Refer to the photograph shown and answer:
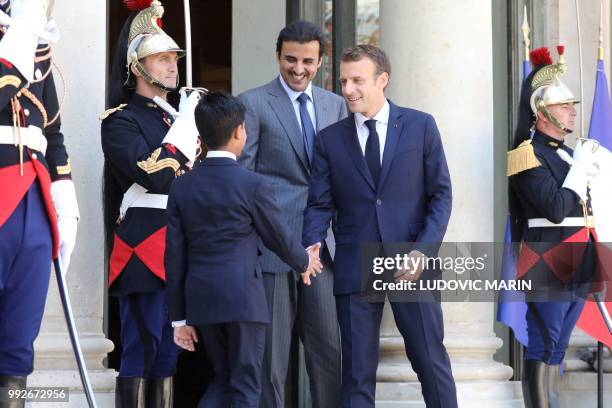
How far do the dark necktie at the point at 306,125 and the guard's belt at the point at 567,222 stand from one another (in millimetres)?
1565

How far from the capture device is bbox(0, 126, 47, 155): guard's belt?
4852mm

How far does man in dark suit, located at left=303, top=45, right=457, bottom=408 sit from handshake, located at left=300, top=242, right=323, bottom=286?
74 millimetres

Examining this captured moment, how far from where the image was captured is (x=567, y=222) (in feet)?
23.1


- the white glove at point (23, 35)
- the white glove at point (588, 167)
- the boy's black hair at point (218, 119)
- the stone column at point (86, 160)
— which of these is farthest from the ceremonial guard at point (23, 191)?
the white glove at point (588, 167)

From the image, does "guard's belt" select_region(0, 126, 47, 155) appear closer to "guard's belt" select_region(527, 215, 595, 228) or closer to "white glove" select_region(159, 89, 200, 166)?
"white glove" select_region(159, 89, 200, 166)

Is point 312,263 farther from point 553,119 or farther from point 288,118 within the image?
point 553,119

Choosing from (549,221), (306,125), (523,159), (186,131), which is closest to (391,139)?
(306,125)

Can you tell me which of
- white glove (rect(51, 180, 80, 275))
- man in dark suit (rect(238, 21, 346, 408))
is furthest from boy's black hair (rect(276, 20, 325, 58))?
white glove (rect(51, 180, 80, 275))

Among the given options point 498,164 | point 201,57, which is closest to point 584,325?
point 498,164

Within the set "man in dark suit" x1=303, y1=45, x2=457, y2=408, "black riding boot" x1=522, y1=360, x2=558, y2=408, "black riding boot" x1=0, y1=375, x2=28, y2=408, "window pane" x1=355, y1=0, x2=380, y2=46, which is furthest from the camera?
"window pane" x1=355, y1=0, x2=380, y2=46

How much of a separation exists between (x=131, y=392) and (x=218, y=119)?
4.21ft

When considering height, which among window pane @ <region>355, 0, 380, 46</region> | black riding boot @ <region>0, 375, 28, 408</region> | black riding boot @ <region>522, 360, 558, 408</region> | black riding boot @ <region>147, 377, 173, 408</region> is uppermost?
window pane @ <region>355, 0, 380, 46</region>

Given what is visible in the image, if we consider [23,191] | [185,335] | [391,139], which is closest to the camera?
[23,191]

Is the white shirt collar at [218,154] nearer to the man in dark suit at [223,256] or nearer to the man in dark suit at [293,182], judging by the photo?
the man in dark suit at [223,256]
